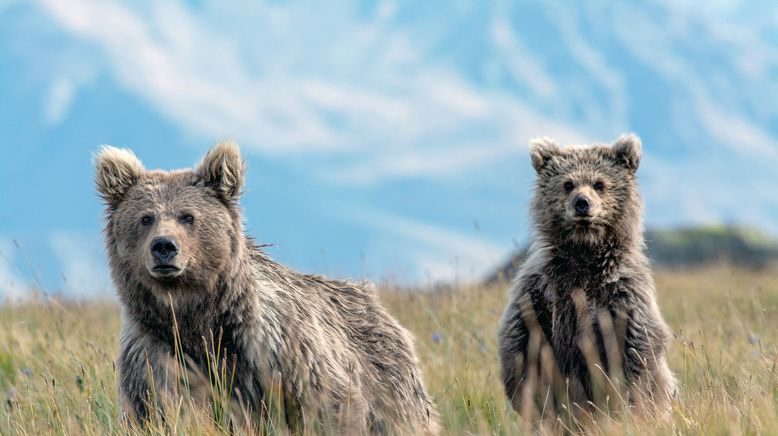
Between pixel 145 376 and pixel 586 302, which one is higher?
pixel 586 302

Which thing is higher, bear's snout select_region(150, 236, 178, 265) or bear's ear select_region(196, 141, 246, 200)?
bear's ear select_region(196, 141, 246, 200)

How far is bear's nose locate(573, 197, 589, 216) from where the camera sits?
6793mm

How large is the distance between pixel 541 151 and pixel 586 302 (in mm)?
1381

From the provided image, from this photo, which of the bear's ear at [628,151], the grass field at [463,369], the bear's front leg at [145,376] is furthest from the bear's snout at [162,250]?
the bear's ear at [628,151]

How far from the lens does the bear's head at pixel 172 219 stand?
588 centimetres

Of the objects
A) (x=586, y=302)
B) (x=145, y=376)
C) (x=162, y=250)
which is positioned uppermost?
(x=586, y=302)

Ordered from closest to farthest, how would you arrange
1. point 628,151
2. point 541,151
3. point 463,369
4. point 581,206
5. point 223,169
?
point 223,169, point 581,206, point 628,151, point 541,151, point 463,369

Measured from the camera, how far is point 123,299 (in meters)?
6.23

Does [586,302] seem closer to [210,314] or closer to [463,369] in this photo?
[463,369]

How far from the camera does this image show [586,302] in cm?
674

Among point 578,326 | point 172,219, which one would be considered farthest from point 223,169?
point 578,326

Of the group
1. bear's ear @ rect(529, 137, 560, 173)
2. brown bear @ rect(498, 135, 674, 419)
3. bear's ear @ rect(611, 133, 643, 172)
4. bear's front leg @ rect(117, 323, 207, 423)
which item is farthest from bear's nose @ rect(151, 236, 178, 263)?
bear's ear @ rect(611, 133, 643, 172)

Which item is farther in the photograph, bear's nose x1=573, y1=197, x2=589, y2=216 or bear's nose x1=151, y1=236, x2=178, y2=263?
bear's nose x1=573, y1=197, x2=589, y2=216

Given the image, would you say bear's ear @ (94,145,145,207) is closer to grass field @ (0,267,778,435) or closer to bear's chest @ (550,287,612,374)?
grass field @ (0,267,778,435)
